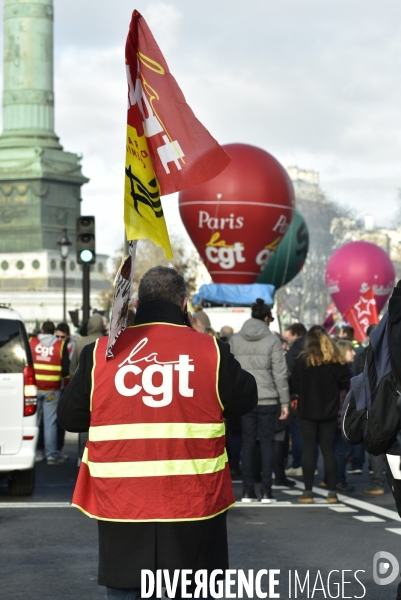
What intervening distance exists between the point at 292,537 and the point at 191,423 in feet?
16.9

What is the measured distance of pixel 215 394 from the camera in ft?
16.2

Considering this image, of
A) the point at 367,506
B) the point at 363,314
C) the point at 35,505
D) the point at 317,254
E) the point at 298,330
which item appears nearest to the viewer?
the point at 35,505

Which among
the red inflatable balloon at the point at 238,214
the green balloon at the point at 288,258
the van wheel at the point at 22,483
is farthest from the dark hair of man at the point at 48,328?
the green balloon at the point at 288,258

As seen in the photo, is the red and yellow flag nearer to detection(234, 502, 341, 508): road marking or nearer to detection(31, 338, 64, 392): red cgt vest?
detection(234, 502, 341, 508): road marking

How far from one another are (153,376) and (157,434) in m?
0.21

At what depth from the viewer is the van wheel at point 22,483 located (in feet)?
40.7

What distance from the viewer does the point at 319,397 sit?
40.3ft

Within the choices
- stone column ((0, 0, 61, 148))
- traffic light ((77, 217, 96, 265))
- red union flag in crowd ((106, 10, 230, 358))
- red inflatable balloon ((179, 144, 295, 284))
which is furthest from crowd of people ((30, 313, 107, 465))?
stone column ((0, 0, 61, 148))

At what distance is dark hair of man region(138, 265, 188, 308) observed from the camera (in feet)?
16.8

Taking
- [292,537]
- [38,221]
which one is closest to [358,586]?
[292,537]

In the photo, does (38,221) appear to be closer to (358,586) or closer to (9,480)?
(9,480)

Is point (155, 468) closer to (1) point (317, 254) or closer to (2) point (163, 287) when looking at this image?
(2) point (163, 287)

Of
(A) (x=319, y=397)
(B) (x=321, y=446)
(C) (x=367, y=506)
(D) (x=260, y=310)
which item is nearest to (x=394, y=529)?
(C) (x=367, y=506)

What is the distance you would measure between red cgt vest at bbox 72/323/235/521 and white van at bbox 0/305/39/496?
7.10 meters
